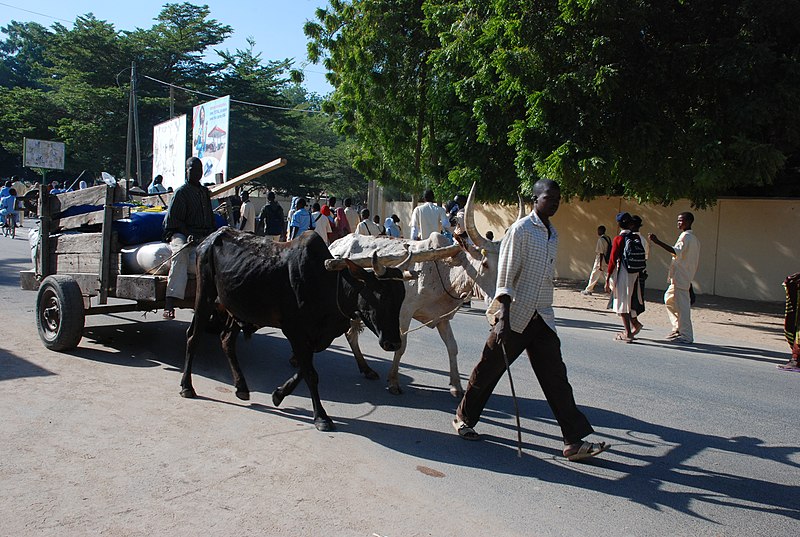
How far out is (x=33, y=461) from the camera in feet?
14.5

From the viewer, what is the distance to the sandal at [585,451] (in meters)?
4.72

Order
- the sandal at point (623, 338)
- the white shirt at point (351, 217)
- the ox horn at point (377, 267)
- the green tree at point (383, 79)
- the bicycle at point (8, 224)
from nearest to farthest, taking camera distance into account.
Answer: the ox horn at point (377, 267)
the sandal at point (623, 338)
the white shirt at point (351, 217)
the green tree at point (383, 79)
the bicycle at point (8, 224)

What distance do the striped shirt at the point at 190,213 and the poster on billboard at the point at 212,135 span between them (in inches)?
450

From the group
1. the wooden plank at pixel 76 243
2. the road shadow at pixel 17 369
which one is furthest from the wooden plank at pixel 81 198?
the road shadow at pixel 17 369

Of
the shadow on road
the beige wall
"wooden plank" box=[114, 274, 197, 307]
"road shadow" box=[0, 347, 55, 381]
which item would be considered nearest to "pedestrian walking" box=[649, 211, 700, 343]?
the shadow on road

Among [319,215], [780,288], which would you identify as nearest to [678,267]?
[780,288]

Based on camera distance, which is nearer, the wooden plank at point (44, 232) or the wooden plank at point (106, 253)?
the wooden plank at point (106, 253)

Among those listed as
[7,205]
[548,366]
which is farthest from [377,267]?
[7,205]

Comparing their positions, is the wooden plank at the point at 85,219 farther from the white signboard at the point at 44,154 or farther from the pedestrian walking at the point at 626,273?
the white signboard at the point at 44,154

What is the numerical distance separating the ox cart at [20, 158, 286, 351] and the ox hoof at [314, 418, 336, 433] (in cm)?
236

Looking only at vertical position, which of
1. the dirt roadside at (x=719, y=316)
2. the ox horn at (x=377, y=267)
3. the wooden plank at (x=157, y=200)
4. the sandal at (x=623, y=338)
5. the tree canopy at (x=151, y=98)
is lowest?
the sandal at (x=623, y=338)

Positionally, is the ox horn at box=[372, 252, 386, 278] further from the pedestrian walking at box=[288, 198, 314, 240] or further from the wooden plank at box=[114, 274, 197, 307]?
the pedestrian walking at box=[288, 198, 314, 240]

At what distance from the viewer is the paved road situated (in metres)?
3.83

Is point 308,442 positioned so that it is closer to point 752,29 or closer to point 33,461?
point 33,461
